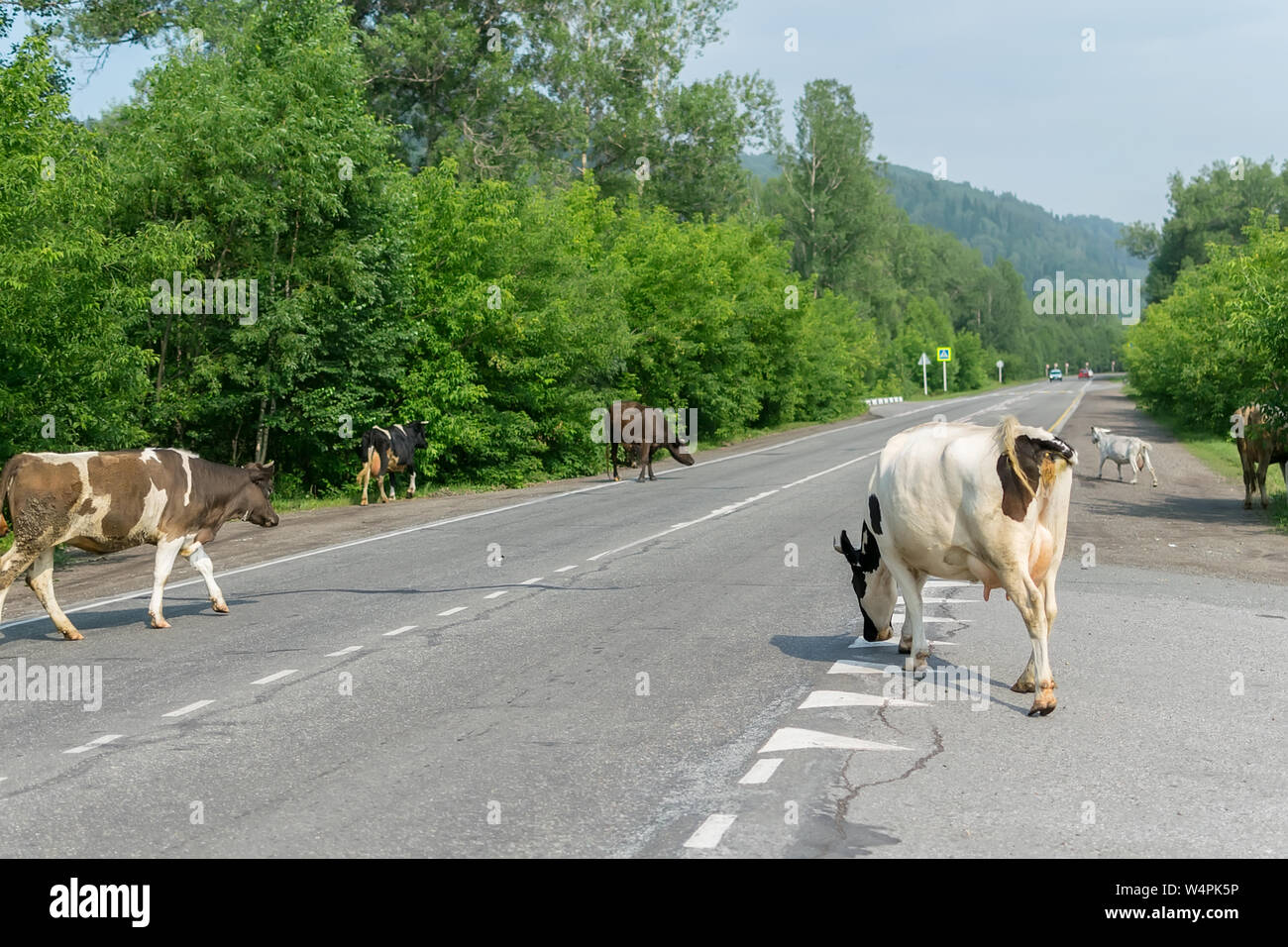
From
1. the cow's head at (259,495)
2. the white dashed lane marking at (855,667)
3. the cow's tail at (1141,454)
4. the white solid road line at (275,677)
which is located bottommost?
the white solid road line at (275,677)

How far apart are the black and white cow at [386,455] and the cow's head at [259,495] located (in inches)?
496

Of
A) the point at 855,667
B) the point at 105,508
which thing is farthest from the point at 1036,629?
the point at 105,508

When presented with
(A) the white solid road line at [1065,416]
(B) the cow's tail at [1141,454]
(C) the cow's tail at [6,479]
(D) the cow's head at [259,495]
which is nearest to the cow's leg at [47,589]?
(C) the cow's tail at [6,479]

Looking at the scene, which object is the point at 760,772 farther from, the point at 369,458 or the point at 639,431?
the point at 639,431

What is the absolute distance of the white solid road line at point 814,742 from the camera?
280 inches

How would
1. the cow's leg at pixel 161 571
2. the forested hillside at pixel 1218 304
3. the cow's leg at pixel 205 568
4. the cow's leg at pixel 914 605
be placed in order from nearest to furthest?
the cow's leg at pixel 914 605 < the cow's leg at pixel 161 571 < the cow's leg at pixel 205 568 < the forested hillside at pixel 1218 304

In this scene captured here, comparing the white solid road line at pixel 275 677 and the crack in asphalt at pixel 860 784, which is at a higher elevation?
the crack in asphalt at pixel 860 784

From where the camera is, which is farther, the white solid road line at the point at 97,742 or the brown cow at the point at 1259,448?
the brown cow at the point at 1259,448

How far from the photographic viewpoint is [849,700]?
828cm

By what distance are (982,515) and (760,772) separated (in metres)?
2.48

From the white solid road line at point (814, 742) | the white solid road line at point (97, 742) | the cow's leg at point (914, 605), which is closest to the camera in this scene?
the white solid road line at point (814, 742)

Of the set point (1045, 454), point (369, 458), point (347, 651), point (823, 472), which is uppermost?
point (1045, 454)

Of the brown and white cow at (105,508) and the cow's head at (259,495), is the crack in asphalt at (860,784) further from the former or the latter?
the cow's head at (259,495)
